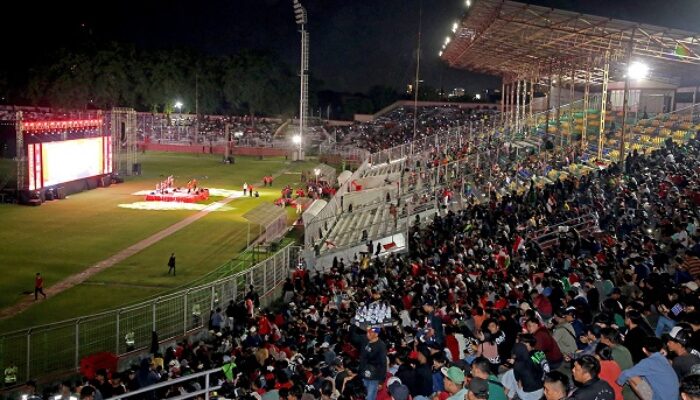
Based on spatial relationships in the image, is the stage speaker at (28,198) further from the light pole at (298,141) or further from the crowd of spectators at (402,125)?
the crowd of spectators at (402,125)

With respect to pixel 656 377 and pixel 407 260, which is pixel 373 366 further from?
pixel 407 260

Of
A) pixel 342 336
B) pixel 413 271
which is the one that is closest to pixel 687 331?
pixel 342 336

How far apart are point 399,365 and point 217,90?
89734 millimetres

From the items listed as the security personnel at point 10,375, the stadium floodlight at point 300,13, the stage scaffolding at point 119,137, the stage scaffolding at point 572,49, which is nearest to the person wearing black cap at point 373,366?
the security personnel at point 10,375

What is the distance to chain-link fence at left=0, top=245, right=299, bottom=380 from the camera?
602 inches

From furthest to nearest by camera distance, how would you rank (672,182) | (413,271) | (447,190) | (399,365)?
(447,190), (672,182), (413,271), (399,365)

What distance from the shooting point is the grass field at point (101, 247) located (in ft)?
71.8

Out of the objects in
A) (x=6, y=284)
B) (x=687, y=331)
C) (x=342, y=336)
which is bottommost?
(x=6, y=284)

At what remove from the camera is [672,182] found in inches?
873

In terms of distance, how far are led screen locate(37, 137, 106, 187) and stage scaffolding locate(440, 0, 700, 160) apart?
24.5 meters

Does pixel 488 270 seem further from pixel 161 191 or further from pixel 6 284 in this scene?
pixel 161 191

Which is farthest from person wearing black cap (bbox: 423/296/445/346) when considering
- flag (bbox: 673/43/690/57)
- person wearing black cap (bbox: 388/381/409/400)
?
flag (bbox: 673/43/690/57)

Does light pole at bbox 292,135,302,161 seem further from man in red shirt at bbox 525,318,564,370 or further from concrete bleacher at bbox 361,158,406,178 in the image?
man in red shirt at bbox 525,318,564,370

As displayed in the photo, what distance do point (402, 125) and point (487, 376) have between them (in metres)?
72.4
